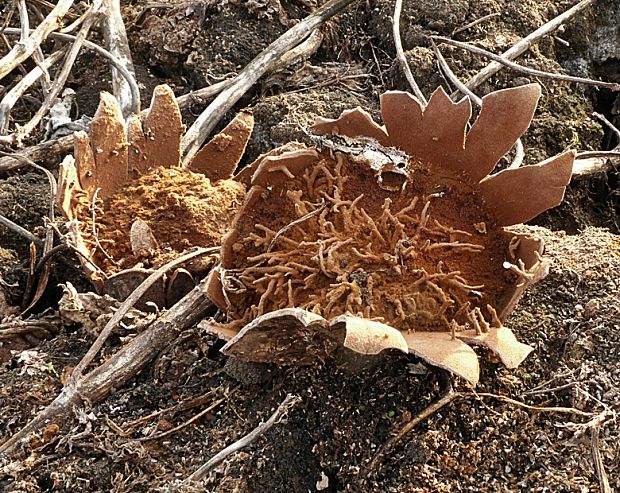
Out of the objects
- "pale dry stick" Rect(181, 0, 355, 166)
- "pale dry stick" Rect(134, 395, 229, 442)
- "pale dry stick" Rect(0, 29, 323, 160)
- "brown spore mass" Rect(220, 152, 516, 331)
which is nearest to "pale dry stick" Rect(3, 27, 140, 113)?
"pale dry stick" Rect(0, 29, 323, 160)

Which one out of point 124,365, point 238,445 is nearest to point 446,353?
point 238,445

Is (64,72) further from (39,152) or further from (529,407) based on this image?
(529,407)

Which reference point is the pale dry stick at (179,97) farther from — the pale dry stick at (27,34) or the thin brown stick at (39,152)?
the pale dry stick at (27,34)

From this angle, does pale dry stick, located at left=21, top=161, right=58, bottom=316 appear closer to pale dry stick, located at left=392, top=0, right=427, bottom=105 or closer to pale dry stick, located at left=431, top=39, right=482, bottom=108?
pale dry stick, located at left=392, top=0, right=427, bottom=105

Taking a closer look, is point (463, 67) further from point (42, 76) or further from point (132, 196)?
point (42, 76)

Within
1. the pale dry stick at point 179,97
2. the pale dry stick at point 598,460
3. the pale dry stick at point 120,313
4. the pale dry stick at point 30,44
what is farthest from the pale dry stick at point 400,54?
the pale dry stick at point 598,460

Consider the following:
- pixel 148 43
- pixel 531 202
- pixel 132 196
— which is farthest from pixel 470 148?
pixel 148 43
